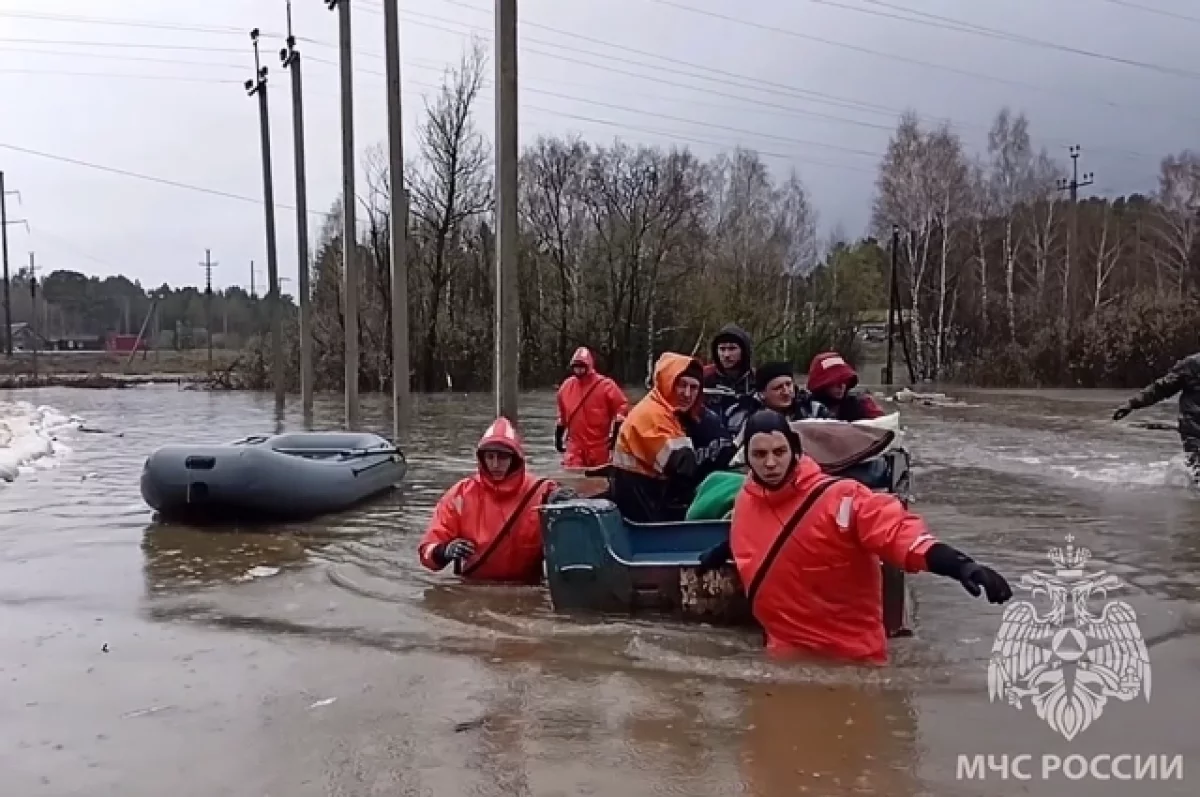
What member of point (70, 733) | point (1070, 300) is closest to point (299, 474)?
point (70, 733)

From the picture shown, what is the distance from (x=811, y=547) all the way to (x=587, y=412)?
752 cm

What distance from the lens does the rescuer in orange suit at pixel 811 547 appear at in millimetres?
5086

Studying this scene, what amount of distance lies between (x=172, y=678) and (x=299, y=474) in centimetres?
497

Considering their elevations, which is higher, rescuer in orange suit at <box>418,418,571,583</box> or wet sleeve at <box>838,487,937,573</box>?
wet sleeve at <box>838,487,937,573</box>

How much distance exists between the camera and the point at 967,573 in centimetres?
460

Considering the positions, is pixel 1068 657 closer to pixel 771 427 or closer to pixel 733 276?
pixel 771 427

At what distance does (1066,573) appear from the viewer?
8.97 metres

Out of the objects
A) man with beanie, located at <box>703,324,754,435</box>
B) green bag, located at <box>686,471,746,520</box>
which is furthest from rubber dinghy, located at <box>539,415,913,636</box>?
man with beanie, located at <box>703,324,754,435</box>

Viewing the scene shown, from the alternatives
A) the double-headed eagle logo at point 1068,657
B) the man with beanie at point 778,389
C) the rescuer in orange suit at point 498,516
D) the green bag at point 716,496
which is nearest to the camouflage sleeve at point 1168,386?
the double-headed eagle logo at point 1068,657

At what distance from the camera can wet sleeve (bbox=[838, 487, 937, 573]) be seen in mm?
4840

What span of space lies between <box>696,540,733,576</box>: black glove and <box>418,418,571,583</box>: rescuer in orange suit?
1.35 metres

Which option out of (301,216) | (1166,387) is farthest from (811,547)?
(301,216)

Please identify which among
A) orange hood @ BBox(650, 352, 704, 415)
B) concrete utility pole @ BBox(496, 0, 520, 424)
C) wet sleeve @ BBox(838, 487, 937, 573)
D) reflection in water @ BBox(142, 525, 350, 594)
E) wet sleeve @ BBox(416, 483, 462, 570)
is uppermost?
concrete utility pole @ BBox(496, 0, 520, 424)

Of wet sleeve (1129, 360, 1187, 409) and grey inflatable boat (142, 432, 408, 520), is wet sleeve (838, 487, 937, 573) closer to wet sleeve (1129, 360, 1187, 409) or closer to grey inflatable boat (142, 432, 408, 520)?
grey inflatable boat (142, 432, 408, 520)
